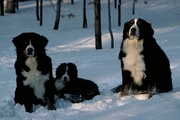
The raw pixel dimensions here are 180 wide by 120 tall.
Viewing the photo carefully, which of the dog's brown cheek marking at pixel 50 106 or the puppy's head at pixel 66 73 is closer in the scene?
the dog's brown cheek marking at pixel 50 106

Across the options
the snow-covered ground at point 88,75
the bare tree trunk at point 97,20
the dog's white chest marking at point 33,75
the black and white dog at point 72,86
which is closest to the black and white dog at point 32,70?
the dog's white chest marking at point 33,75

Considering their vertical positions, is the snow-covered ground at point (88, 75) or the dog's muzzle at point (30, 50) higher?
the dog's muzzle at point (30, 50)

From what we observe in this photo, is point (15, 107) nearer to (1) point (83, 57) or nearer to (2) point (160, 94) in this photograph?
(2) point (160, 94)

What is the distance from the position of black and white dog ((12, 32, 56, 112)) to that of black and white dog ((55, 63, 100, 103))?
24.1 inches

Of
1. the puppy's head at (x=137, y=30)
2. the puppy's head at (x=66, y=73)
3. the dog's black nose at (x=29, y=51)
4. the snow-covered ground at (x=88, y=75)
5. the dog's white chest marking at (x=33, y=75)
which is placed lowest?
the snow-covered ground at (x=88, y=75)

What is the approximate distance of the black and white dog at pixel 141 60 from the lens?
6.47 metres

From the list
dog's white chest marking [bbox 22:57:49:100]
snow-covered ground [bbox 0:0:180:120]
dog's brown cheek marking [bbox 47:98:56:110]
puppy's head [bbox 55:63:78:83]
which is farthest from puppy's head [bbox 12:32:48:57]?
puppy's head [bbox 55:63:78:83]

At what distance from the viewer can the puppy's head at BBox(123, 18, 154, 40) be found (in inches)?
251

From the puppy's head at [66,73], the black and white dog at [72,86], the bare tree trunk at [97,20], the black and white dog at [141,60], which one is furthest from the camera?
the bare tree trunk at [97,20]

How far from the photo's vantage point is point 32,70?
654cm

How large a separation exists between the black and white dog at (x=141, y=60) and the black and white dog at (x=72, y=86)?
76 cm

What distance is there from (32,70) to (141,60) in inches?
76.2

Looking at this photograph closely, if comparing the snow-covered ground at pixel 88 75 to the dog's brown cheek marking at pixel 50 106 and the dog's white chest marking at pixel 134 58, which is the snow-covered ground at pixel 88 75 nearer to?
the dog's brown cheek marking at pixel 50 106

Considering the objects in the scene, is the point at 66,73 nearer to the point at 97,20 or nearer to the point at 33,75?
the point at 33,75
